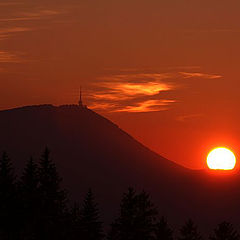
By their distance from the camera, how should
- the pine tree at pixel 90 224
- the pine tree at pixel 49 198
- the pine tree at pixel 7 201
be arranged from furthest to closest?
the pine tree at pixel 90 224, the pine tree at pixel 49 198, the pine tree at pixel 7 201

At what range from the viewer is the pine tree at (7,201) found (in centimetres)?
3909

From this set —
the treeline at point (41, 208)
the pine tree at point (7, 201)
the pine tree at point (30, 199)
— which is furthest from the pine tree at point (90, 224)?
the pine tree at point (7, 201)

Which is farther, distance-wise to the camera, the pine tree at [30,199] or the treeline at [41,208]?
the pine tree at [30,199]

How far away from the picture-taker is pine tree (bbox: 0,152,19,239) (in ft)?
128

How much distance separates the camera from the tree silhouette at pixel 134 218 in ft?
136

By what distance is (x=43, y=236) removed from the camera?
132ft

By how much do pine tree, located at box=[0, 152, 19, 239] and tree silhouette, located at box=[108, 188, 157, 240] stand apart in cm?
497

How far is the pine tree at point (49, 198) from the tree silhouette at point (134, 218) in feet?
9.86

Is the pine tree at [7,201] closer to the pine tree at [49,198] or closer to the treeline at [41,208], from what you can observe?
the treeline at [41,208]

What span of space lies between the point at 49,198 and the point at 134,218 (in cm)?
416

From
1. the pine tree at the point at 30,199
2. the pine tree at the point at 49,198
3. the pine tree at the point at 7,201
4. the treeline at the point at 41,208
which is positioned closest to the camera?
the pine tree at the point at 7,201

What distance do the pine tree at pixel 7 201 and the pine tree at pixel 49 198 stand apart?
122cm

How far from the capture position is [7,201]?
39.2 meters

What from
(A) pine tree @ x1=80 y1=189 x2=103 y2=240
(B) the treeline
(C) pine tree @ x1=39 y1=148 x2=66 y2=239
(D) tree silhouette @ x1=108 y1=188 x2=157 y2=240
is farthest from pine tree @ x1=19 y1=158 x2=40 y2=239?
(A) pine tree @ x1=80 y1=189 x2=103 y2=240
